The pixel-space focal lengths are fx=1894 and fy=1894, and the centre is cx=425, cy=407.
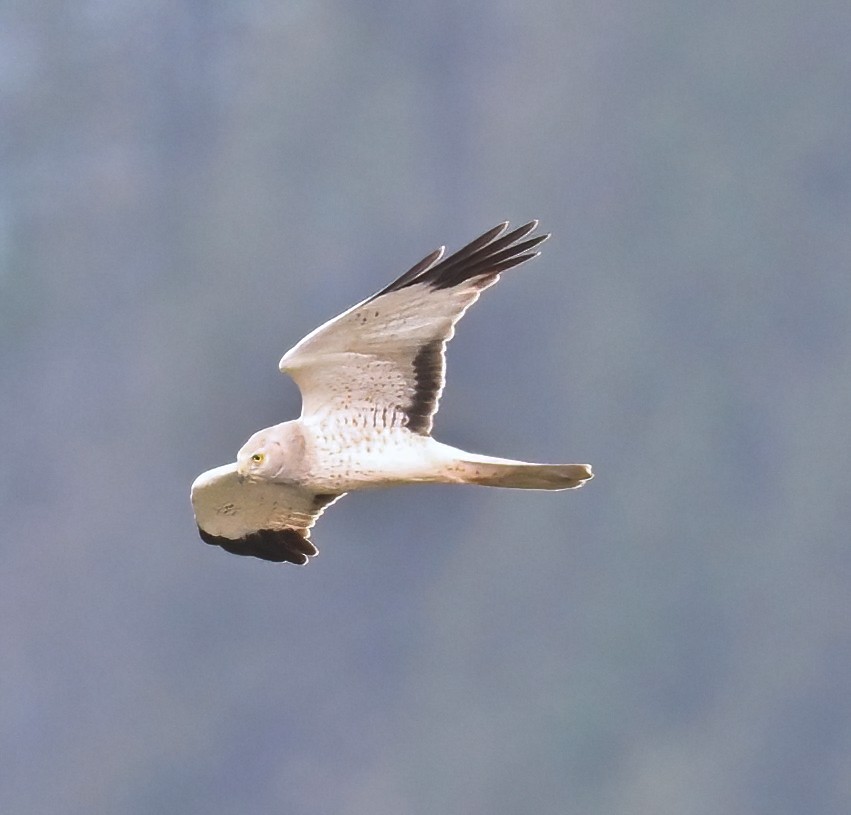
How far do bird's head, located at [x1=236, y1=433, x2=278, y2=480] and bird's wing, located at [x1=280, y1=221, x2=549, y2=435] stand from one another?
0.30 meters

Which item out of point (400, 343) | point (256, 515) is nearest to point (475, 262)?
point (400, 343)

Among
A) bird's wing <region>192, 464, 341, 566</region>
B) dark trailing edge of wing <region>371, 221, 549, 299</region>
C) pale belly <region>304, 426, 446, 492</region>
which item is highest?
dark trailing edge of wing <region>371, 221, 549, 299</region>

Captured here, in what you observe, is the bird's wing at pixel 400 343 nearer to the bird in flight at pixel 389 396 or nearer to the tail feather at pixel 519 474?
the bird in flight at pixel 389 396

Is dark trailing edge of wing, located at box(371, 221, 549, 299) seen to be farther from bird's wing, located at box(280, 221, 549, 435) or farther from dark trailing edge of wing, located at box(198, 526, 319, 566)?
dark trailing edge of wing, located at box(198, 526, 319, 566)

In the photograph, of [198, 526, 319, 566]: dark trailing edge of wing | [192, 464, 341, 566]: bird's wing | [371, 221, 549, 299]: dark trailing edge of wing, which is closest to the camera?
[371, 221, 549, 299]: dark trailing edge of wing

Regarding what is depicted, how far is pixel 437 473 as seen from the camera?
10812 mm

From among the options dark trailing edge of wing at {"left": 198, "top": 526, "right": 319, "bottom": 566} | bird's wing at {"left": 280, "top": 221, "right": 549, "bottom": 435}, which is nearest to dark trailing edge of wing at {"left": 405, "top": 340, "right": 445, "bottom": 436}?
bird's wing at {"left": 280, "top": 221, "right": 549, "bottom": 435}

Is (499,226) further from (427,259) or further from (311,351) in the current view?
(311,351)

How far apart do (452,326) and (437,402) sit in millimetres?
492

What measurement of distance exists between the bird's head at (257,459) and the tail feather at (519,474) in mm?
1076

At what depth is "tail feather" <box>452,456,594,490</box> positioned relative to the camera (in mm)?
10516

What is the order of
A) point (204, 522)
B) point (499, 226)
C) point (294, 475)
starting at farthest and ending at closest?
1. point (204, 522)
2. point (294, 475)
3. point (499, 226)

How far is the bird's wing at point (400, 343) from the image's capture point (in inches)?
413

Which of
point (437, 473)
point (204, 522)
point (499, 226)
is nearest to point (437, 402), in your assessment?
point (437, 473)
